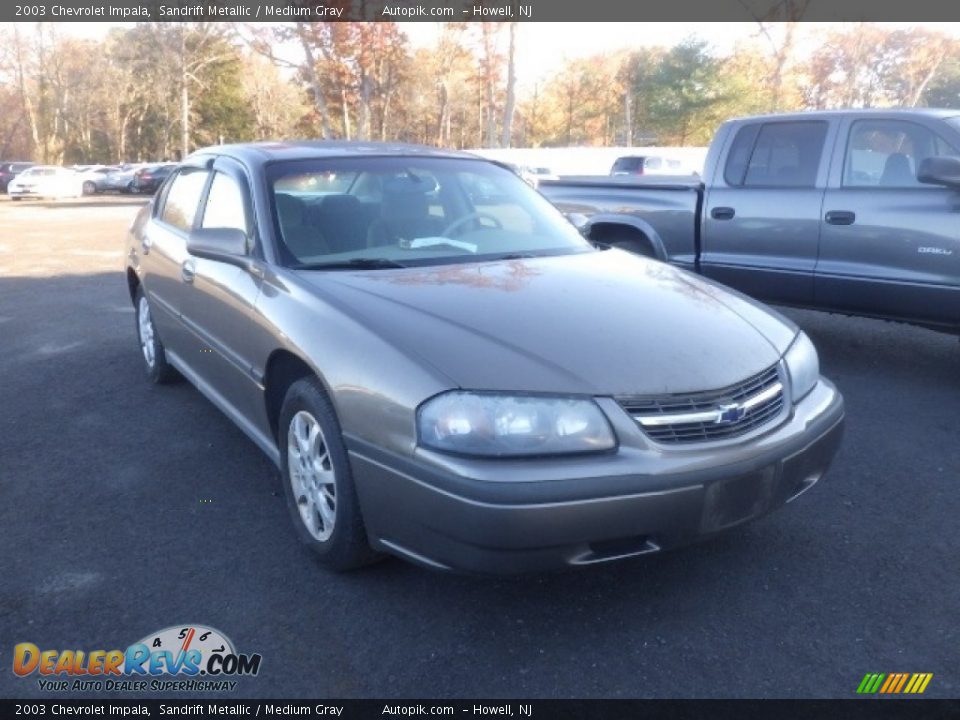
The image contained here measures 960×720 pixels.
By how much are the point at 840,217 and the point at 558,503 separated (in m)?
4.23

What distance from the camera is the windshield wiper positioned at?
12.0ft

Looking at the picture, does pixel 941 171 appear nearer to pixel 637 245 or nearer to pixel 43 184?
pixel 637 245

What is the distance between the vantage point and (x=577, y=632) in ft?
9.53

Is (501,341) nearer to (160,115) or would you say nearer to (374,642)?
(374,642)

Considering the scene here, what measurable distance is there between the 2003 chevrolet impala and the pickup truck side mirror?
7.33 feet

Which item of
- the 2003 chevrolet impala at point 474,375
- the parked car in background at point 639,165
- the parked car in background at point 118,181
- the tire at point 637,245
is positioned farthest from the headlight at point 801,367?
the parked car in background at point 118,181

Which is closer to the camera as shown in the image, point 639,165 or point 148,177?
point 639,165

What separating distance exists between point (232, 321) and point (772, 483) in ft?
8.00

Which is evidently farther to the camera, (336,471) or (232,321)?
(232,321)

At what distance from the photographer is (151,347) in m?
5.78

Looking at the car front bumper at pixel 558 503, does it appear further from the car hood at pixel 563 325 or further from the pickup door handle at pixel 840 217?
the pickup door handle at pixel 840 217

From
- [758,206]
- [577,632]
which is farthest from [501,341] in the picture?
[758,206]

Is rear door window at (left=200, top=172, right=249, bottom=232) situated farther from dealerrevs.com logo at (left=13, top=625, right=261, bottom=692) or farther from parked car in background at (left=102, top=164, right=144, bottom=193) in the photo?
parked car in background at (left=102, top=164, right=144, bottom=193)

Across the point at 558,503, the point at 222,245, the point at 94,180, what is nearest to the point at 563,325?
the point at 558,503
